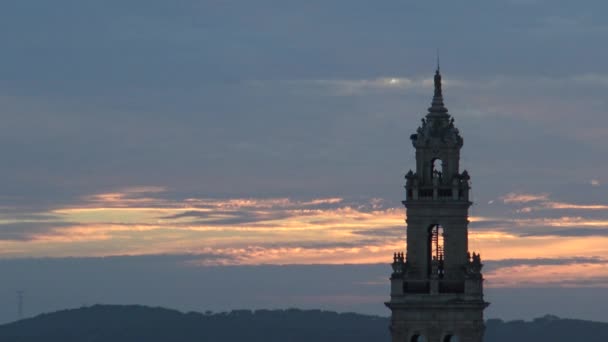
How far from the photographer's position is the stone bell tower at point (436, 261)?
5034 inches

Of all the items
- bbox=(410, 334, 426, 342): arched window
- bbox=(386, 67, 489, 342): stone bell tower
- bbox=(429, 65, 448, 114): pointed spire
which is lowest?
bbox=(410, 334, 426, 342): arched window

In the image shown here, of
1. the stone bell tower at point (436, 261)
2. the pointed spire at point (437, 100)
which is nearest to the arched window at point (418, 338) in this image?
the stone bell tower at point (436, 261)

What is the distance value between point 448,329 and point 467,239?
14.3 feet

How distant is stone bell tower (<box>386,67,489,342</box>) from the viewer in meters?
128

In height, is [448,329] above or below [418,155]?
below

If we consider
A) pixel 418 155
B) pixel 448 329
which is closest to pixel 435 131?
pixel 418 155

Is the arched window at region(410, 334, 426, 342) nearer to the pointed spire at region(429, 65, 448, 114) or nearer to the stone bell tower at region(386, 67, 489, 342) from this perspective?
the stone bell tower at region(386, 67, 489, 342)

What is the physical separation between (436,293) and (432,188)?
4.97m

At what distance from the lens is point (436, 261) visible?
128 meters

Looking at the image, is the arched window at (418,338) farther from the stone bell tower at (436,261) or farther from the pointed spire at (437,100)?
the pointed spire at (437,100)

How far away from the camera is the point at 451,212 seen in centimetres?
12825

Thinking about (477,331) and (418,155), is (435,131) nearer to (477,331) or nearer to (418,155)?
(418,155)

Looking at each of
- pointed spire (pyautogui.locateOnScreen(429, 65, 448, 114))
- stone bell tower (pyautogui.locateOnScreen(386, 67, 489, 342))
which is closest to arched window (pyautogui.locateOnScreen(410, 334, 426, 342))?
stone bell tower (pyautogui.locateOnScreen(386, 67, 489, 342))

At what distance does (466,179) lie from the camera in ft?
420
